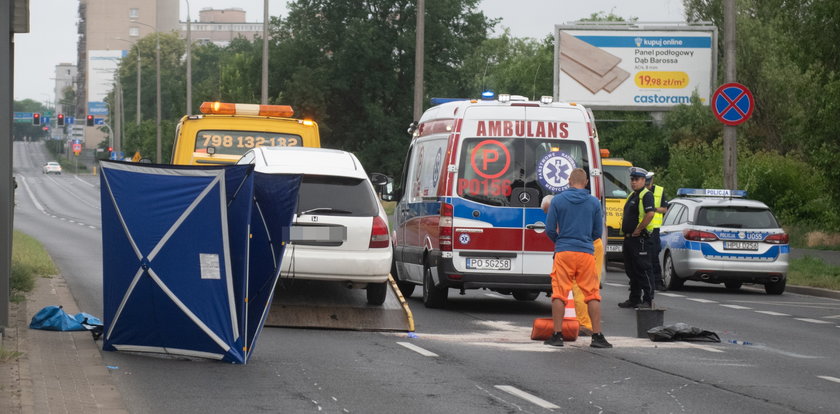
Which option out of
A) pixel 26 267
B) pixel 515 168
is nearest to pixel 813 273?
pixel 515 168

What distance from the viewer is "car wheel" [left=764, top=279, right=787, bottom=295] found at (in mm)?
23703

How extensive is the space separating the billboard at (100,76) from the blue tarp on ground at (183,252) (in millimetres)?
184497

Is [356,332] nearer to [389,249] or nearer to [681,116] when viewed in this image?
[389,249]

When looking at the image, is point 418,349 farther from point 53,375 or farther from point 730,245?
point 730,245

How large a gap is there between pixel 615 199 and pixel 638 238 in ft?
33.4

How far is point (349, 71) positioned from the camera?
79.7 meters

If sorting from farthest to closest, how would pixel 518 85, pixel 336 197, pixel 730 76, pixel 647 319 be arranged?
pixel 518 85
pixel 730 76
pixel 336 197
pixel 647 319

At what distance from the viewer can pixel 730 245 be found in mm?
23297

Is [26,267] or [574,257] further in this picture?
[26,267]

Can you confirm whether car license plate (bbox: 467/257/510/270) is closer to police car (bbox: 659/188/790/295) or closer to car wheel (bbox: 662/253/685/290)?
police car (bbox: 659/188/790/295)

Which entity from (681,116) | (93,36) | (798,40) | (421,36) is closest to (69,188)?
(681,116)

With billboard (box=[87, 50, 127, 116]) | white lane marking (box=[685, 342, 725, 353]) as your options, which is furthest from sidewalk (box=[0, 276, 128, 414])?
billboard (box=[87, 50, 127, 116])

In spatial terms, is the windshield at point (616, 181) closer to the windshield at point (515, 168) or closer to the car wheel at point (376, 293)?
the windshield at point (515, 168)

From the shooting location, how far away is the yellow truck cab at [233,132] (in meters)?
21.8
